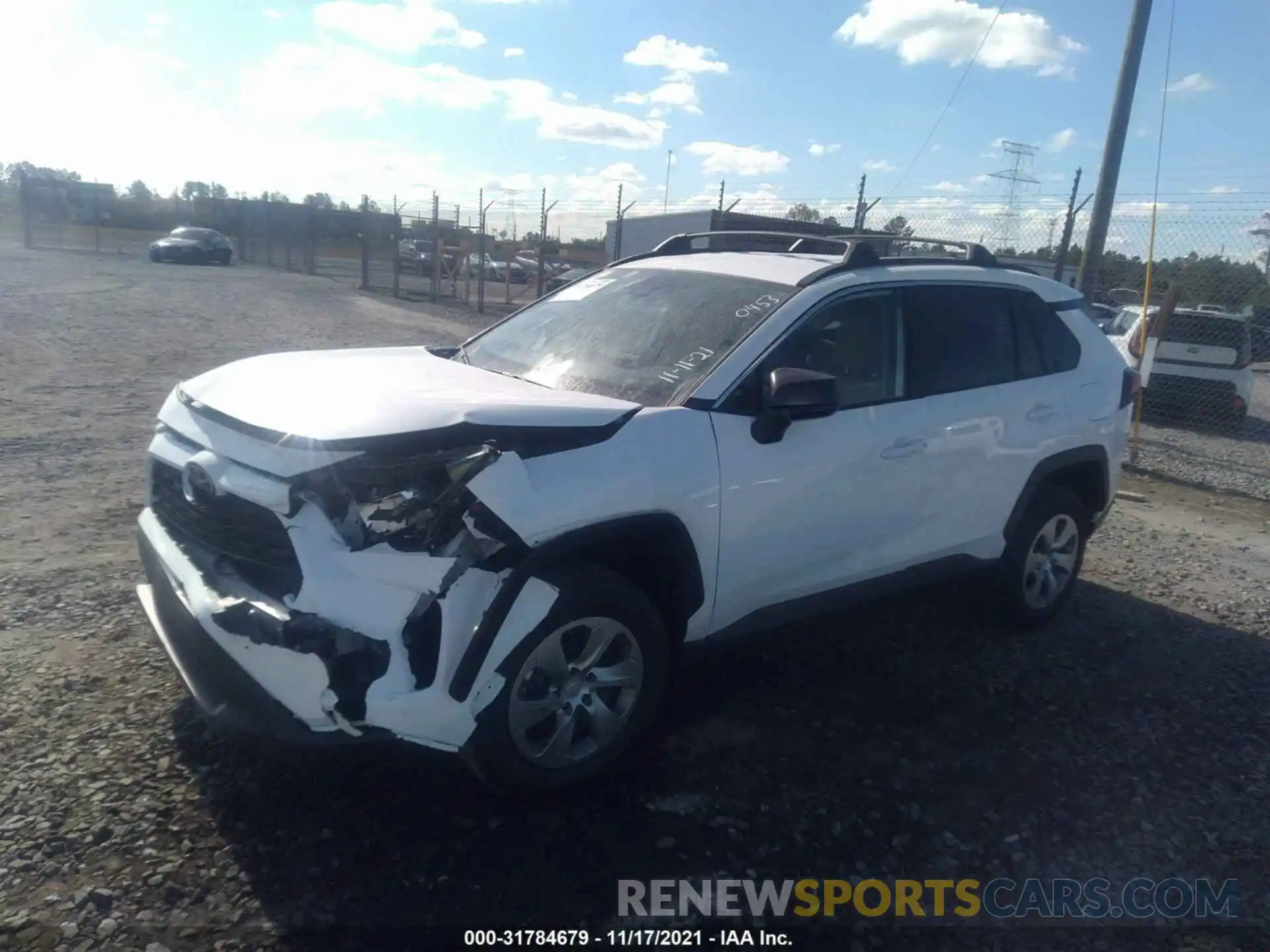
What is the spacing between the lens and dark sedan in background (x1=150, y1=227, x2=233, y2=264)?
1378 inches

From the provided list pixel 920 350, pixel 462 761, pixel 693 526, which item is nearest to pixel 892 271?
pixel 920 350

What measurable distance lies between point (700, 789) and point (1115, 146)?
890cm

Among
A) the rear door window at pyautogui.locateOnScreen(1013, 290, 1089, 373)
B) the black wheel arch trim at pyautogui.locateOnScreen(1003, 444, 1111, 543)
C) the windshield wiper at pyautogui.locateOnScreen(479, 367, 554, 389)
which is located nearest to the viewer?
the windshield wiper at pyautogui.locateOnScreen(479, 367, 554, 389)

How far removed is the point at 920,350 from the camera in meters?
4.30

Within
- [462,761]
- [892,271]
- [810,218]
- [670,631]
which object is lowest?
[462,761]

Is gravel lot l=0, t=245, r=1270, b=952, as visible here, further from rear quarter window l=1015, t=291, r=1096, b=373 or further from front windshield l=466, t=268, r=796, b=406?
rear quarter window l=1015, t=291, r=1096, b=373

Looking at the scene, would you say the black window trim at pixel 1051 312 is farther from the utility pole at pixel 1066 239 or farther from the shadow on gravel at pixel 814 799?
the utility pole at pixel 1066 239

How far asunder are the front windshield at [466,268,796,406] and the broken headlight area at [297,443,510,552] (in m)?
0.96


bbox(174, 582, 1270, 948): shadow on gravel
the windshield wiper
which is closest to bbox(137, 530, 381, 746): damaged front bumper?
bbox(174, 582, 1270, 948): shadow on gravel

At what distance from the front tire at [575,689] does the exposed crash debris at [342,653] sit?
14.4 inches

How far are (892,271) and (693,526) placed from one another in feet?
5.75

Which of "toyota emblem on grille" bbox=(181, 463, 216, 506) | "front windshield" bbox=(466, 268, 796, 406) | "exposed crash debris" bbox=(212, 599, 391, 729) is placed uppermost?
"front windshield" bbox=(466, 268, 796, 406)

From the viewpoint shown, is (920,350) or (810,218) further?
(810,218)

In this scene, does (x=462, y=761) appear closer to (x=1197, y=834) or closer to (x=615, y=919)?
(x=615, y=919)
